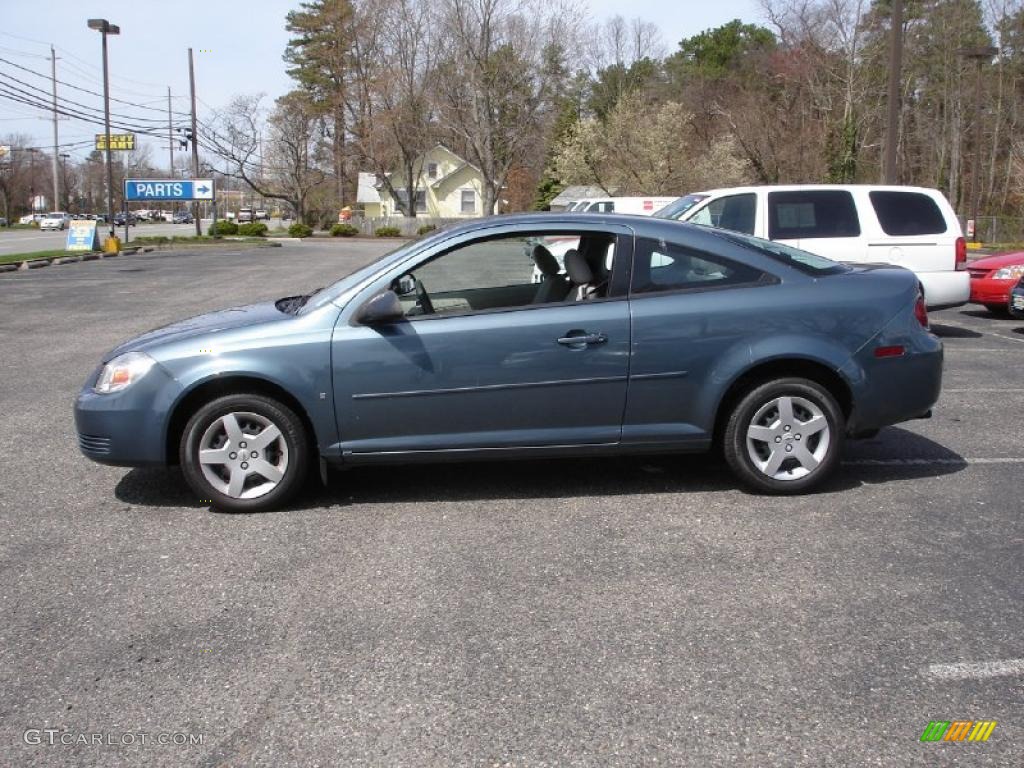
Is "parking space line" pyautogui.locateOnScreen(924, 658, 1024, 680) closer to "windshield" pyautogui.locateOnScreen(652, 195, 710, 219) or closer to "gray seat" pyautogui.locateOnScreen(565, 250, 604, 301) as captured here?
"gray seat" pyautogui.locateOnScreen(565, 250, 604, 301)

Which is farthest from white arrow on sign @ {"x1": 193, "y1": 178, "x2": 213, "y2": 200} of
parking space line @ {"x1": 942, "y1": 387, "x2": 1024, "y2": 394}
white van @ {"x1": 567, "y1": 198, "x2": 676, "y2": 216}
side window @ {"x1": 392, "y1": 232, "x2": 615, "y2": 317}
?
side window @ {"x1": 392, "y1": 232, "x2": 615, "y2": 317}

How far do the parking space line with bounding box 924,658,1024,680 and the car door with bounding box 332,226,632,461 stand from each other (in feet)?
7.16

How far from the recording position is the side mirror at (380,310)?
490 centimetres

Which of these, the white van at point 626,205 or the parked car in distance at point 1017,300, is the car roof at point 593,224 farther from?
the white van at point 626,205

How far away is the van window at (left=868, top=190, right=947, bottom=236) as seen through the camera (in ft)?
34.7

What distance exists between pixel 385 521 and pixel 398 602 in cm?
106

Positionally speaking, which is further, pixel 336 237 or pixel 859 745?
pixel 336 237

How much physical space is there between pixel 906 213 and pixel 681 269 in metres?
6.66

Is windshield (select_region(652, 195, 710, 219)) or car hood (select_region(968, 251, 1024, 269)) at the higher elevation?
windshield (select_region(652, 195, 710, 219))

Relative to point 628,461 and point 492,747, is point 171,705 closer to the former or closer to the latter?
point 492,747

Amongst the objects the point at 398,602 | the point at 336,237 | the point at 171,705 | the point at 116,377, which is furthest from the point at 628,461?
the point at 336,237

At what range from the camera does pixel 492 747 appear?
2855 millimetres

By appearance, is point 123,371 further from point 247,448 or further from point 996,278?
point 996,278

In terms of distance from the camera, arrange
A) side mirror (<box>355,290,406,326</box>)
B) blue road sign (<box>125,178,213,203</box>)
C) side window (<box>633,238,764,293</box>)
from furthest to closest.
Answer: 1. blue road sign (<box>125,178,213,203</box>)
2. side window (<box>633,238,764,293</box>)
3. side mirror (<box>355,290,406,326</box>)
